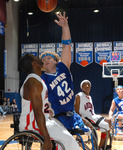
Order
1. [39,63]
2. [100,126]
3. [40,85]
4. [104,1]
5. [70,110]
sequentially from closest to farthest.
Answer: [40,85] < [39,63] < [70,110] < [100,126] < [104,1]

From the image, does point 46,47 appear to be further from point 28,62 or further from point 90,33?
point 28,62

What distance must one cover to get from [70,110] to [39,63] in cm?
65

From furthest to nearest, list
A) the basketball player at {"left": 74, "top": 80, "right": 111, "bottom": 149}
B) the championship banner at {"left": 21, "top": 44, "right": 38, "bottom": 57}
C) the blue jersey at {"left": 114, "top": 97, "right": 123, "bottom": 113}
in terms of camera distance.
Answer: the championship banner at {"left": 21, "top": 44, "right": 38, "bottom": 57}
the blue jersey at {"left": 114, "top": 97, "right": 123, "bottom": 113}
the basketball player at {"left": 74, "top": 80, "right": 111, "bottom": 149}

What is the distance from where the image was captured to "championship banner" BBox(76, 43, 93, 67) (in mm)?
15492

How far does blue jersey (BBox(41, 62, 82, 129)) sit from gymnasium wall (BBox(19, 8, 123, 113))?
44.1 ft

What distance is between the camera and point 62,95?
2.39m

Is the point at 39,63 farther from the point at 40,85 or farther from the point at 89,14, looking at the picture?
the point at 89,14

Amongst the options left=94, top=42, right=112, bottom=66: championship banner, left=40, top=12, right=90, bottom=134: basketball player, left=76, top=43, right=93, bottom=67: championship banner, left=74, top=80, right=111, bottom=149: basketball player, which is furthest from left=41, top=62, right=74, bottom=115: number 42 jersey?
left=76, top=43, right=93, bottom=67: championship banner

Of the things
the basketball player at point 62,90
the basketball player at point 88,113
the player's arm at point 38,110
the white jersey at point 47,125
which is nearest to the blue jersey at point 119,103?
the basketball player at point 88,113

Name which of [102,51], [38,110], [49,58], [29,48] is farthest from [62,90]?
[29,48]

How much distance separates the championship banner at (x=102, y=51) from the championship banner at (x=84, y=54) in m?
0.35

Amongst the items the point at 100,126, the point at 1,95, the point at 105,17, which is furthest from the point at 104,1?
the point at 100,126

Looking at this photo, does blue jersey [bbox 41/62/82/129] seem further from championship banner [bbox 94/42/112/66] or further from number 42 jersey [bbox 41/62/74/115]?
championship banner [bbox 94/42/112/66]

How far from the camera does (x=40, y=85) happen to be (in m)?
1.87
